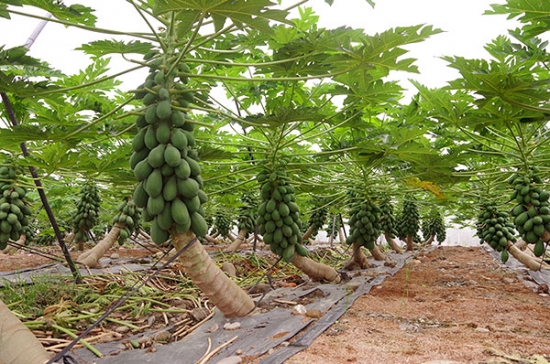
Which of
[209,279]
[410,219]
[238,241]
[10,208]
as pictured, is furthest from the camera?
[410,219]

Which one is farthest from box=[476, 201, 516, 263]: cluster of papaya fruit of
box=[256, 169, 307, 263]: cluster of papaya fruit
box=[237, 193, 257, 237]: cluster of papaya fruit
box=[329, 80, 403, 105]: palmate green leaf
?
box=[237, 193, 257, 237]: cluster of papaya fruit

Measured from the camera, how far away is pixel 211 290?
2979 millimetres

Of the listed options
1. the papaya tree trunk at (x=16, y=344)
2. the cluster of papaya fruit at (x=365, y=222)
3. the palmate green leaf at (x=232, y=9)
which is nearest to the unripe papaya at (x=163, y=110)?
the palmate green leaf at (x=232, y=9)

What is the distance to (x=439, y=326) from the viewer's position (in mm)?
3049

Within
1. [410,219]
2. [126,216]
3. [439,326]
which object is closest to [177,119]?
[439,326]

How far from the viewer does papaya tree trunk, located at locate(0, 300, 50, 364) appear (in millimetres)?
2068

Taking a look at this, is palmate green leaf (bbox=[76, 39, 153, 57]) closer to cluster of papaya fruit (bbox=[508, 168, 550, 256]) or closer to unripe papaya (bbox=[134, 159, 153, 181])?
unripe papaya (bbox=[134, 159, 153, 181])

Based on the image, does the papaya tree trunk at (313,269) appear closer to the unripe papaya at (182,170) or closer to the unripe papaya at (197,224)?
the unripe papaya at (197,224)

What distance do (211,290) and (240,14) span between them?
1876 mm

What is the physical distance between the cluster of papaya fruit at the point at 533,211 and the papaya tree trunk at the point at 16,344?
4.59m

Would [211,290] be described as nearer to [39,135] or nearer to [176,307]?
[176,307]

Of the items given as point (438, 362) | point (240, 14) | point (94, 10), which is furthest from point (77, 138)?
point (438, 362)

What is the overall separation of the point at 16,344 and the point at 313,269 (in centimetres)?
328

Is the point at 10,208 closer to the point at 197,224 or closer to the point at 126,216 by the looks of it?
the point at 126,216
